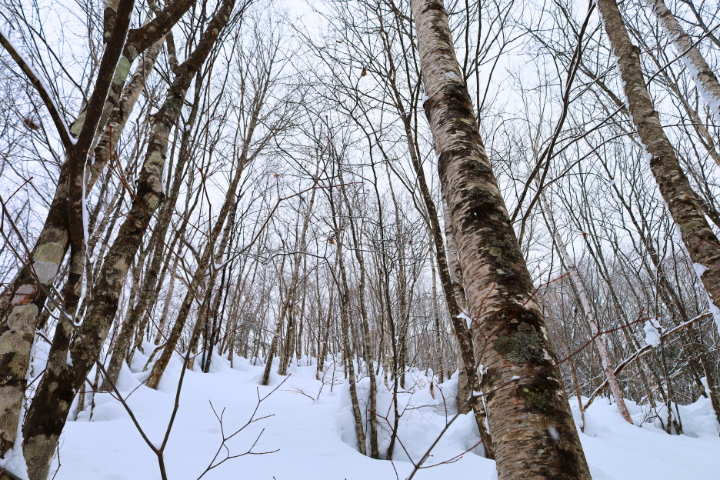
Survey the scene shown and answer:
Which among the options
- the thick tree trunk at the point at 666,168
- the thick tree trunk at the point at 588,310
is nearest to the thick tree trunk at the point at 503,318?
the thick tree trunk at the point at 666,168

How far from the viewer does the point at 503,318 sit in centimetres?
90

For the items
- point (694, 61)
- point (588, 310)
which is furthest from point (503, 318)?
point (588, 310)

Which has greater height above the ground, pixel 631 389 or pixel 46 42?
pixel 46 42

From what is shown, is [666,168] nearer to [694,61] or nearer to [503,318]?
[694,61]

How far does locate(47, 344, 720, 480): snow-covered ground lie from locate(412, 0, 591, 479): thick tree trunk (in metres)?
1.22

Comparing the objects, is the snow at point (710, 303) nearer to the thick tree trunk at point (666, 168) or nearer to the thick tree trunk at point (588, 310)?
the thick tree trunk at point (666, 168)

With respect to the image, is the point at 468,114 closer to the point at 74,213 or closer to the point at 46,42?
the point at 74,213

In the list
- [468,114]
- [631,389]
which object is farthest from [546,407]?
[631,389]

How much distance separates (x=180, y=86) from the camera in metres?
1.91

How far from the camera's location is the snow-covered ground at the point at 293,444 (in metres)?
2.07

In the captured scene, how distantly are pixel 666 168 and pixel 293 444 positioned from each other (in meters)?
3.84

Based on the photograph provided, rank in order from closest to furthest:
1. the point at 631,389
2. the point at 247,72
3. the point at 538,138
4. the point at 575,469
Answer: the point at 575,469, the point at 247,72, the point at 538,138, the point at 631,389

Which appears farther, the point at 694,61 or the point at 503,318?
the point at 694,61

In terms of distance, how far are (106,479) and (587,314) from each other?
7.09 m
